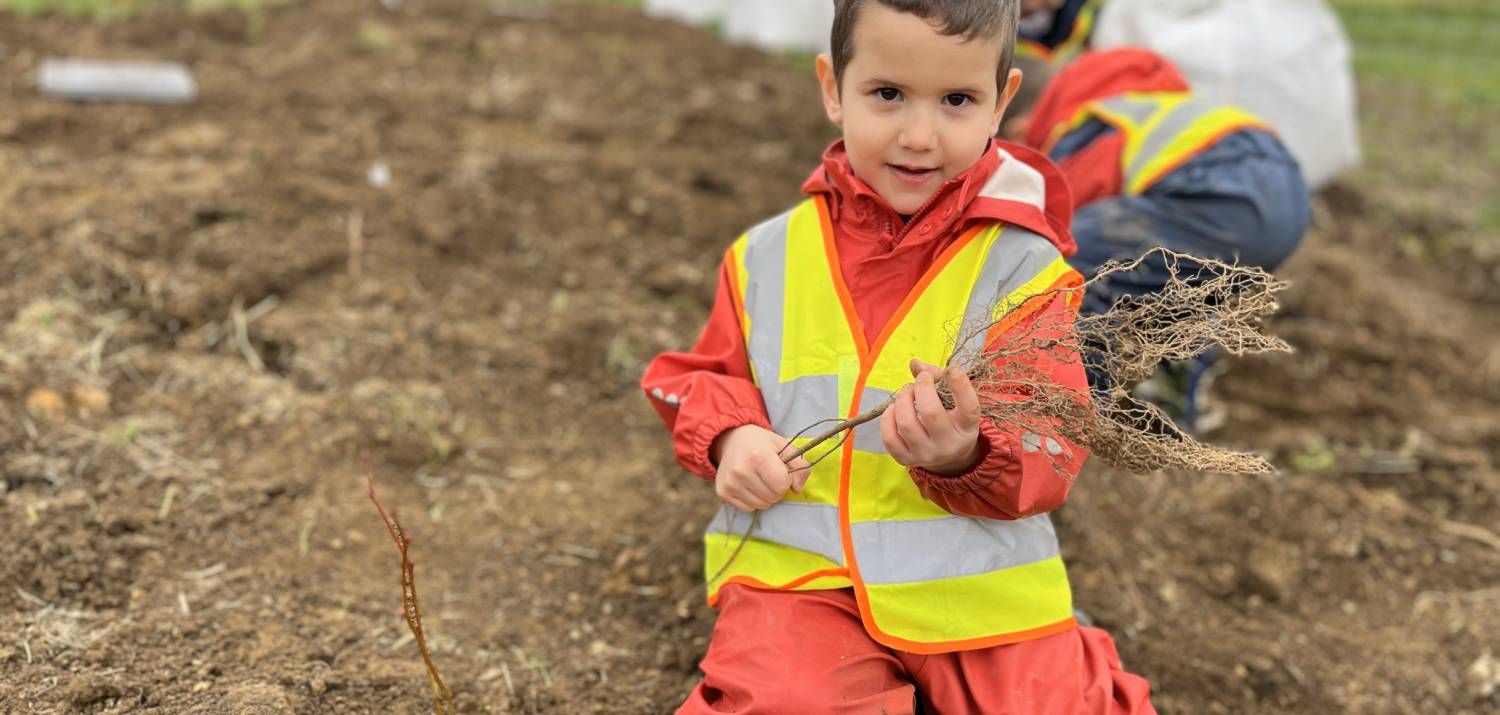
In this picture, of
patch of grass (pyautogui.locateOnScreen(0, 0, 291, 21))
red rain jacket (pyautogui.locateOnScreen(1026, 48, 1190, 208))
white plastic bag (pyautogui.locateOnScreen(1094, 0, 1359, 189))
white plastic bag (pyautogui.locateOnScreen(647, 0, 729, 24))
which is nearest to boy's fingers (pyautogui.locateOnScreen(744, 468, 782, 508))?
red rain jacket (pyautogui.locateOnScreen(1026, 48, 1190, 208))

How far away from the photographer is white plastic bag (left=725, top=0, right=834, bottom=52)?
22.8 ft

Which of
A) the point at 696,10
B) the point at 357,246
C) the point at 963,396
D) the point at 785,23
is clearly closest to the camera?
the point at 963,396

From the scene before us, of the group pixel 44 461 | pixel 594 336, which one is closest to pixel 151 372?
pixel 44 461

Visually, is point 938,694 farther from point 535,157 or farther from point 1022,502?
point 535,157

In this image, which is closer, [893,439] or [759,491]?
[893,439]

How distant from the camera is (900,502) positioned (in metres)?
2.02

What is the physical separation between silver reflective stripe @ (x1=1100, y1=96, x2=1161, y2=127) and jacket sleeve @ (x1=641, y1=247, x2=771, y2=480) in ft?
5.03

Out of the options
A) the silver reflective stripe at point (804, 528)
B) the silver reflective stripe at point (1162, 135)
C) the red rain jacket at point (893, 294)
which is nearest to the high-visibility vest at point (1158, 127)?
the silver reflective stripe at point (1162, 135)

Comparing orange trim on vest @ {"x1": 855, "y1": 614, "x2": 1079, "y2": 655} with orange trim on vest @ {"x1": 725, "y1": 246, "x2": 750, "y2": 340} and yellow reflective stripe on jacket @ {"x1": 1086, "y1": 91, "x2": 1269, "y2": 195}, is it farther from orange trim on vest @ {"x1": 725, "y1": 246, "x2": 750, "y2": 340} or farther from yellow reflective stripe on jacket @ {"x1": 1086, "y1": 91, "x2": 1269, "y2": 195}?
yellow reflective stripe on jacket @ {"x1": 1086, "y1": 91, "x2": 1269, "y2": 195}

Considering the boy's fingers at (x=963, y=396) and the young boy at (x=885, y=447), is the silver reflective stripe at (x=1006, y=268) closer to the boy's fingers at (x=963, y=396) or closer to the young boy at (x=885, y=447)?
the young boy at (x=885, y=447)

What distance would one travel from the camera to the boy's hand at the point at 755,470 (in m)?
1.94

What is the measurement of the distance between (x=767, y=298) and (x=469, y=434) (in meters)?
1.32

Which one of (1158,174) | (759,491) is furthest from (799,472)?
(1158,174)

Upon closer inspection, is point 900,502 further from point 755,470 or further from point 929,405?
point 929,405
